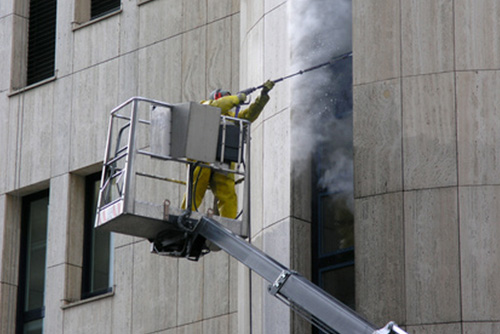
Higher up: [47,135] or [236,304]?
[47,135]

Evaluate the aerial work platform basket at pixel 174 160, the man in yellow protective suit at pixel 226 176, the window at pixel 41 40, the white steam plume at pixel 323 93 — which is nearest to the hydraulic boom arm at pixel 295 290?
the aerial work platform basket at pixel 174 160

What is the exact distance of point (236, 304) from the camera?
72.6ft

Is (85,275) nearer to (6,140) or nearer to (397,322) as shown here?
(6,140)

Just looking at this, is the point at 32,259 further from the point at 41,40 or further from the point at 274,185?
the point at 274,185

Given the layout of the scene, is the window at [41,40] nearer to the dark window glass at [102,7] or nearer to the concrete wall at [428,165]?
the dark window glass at [102,7]

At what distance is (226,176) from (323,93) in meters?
2.34

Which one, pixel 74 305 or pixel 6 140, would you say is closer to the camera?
pixel 74 305

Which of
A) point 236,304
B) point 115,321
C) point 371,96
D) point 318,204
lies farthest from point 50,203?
point 371,96

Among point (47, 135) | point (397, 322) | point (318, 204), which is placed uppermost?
point (47, 135)

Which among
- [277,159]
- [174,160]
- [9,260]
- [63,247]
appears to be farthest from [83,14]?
[174,160]

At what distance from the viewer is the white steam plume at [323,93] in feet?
67.0

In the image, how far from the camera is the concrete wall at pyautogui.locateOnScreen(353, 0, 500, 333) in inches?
700

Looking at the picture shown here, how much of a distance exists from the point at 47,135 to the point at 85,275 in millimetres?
2783

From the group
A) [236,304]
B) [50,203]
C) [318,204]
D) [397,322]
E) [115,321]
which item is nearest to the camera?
[397,322]
